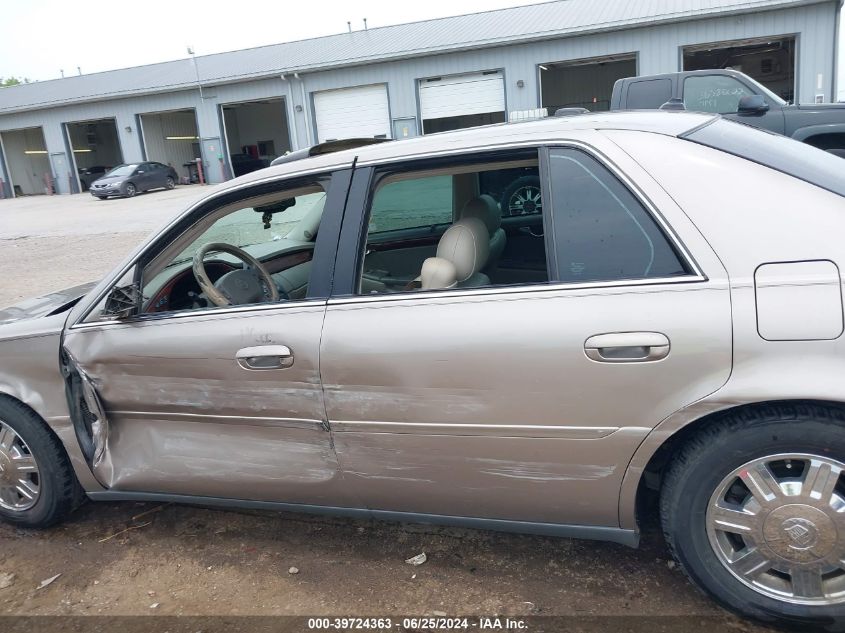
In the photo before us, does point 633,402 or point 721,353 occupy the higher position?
point 721,353

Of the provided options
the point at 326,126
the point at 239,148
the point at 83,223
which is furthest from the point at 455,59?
the point at 239,148

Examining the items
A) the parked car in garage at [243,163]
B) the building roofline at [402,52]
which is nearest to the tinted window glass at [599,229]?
the building roofline at [402,52]

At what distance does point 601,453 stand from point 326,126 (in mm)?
23549

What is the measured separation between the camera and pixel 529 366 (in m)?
2.22

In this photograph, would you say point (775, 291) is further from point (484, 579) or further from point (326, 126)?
point (326, 126)

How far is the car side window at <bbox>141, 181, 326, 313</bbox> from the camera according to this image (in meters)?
2.87

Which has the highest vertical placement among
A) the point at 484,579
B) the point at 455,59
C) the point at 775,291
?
the point at 455,59

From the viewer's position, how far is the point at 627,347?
2.12 m

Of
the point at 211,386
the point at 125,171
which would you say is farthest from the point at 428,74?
the point at 211,386

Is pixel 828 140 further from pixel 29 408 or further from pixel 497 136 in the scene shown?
pixel 29 408

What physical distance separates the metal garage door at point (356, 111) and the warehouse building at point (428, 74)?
0.14 ft

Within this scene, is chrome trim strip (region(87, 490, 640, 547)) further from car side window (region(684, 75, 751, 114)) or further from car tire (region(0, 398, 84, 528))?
car side window (region(684, 75, 751, 114))

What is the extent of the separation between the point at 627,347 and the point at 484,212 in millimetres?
1449

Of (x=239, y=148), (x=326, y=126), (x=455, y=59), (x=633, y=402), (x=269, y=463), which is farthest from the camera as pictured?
(x=239, y=148)
